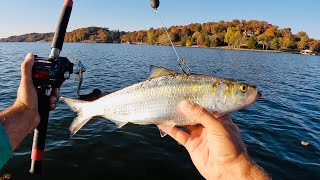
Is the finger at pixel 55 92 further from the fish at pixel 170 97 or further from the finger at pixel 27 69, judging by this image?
the fish at pixel 170 97

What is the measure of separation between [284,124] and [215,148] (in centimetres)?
1316

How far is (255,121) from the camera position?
16.3m

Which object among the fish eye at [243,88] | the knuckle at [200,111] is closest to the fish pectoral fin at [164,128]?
the knuckle at [200,111]

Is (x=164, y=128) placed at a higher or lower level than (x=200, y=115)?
lower

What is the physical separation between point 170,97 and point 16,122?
2.31 m

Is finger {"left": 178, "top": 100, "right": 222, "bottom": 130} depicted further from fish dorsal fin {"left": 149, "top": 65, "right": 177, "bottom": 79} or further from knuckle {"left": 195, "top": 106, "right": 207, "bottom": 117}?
fish dorsal fin {"left": 149, "top": 65, "right": 177, "bottom": 79}

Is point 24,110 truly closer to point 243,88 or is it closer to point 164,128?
point 164,128

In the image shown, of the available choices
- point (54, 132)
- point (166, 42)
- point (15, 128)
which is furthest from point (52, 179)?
point (166, 42)

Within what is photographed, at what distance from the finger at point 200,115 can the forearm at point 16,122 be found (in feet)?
7.80

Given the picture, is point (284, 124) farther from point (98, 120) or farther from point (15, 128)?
point (15, 128)

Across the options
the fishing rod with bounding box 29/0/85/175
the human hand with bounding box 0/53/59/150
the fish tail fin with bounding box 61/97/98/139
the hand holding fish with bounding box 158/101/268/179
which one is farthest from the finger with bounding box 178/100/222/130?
the human hand with bounding box 0/53/59/150

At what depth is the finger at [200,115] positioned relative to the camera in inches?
171

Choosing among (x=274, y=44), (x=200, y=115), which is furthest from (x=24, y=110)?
(x=274, y=44)

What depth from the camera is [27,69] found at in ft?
14.9
